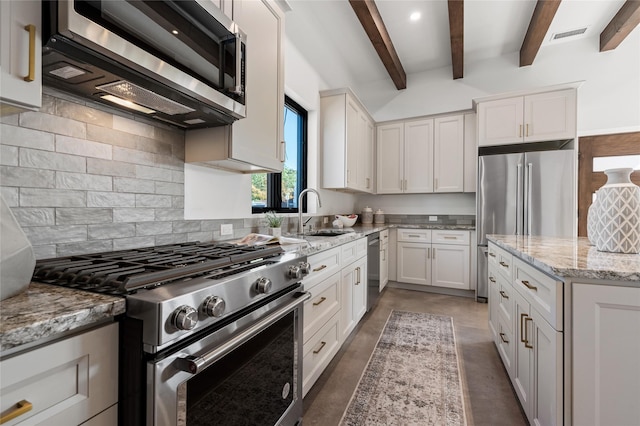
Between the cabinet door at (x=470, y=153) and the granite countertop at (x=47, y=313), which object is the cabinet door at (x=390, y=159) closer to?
the cabinet door at (x=470, y=153)

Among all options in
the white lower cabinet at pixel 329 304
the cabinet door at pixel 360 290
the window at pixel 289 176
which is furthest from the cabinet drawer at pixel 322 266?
the window at pixel 289 176

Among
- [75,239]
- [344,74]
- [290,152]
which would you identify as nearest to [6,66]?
[75,239]

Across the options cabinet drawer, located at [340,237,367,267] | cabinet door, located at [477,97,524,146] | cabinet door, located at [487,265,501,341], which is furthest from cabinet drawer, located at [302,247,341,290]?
cabinet door, located at [477,97,524,146]

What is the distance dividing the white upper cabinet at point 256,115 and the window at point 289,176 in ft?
2.17

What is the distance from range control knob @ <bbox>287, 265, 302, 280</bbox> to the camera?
131 centimetres

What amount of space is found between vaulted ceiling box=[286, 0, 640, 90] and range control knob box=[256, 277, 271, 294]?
8.90 feet

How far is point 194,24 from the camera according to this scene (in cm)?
121

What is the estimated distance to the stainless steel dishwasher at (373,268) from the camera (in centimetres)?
309

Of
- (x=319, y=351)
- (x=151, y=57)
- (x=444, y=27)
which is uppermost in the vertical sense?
(x=444, y=27)

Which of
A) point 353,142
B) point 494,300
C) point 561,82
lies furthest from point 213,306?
point 561,82

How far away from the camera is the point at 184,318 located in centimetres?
73

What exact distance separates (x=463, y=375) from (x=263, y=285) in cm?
173

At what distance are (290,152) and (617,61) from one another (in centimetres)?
415

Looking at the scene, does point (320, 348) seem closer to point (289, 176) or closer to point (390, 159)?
point (289, 176)
